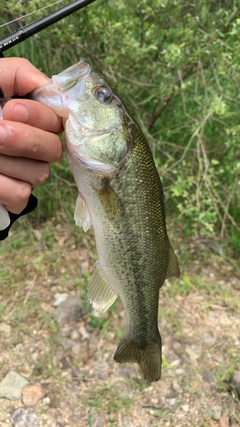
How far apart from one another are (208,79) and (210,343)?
197 cm

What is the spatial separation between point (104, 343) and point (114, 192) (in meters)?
1.56

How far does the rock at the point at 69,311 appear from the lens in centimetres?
273

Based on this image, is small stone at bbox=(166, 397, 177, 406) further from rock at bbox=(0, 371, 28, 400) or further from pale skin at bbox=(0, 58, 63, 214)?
Answer: pale skin at bbox=(0, 58, 63, 214)

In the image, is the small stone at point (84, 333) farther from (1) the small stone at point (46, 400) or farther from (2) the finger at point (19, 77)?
(2) the finger at point (19, 77)

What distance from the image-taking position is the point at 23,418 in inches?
87.9

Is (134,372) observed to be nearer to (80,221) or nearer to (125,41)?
(80,221)

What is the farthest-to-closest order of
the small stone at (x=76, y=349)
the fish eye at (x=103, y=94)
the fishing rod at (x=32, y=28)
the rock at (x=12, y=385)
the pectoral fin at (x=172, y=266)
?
1. the small stone at (x=76, y=349)
2. the rock at (x=12, y=385)
3. the pectoral fin at (x=172, y=266)
4. the fishing rod at (x=32, y=28)
5. the fish eye at (x=103, y=94)

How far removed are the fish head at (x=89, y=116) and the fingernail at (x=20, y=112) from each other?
0.32 ft

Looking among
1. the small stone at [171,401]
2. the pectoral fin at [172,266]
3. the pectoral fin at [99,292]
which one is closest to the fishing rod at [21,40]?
the pectoral fin at [99,292]

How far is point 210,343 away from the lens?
267cm

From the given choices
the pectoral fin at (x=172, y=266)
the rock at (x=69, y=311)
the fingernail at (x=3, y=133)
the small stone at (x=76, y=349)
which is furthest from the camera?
the rock at (x=69, y=311)

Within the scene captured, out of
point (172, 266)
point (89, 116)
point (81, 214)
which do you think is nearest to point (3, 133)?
point (89, 116)

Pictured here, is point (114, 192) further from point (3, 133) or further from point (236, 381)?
point (236, 381)

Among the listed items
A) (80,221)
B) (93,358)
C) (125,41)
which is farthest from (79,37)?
(93,358)
